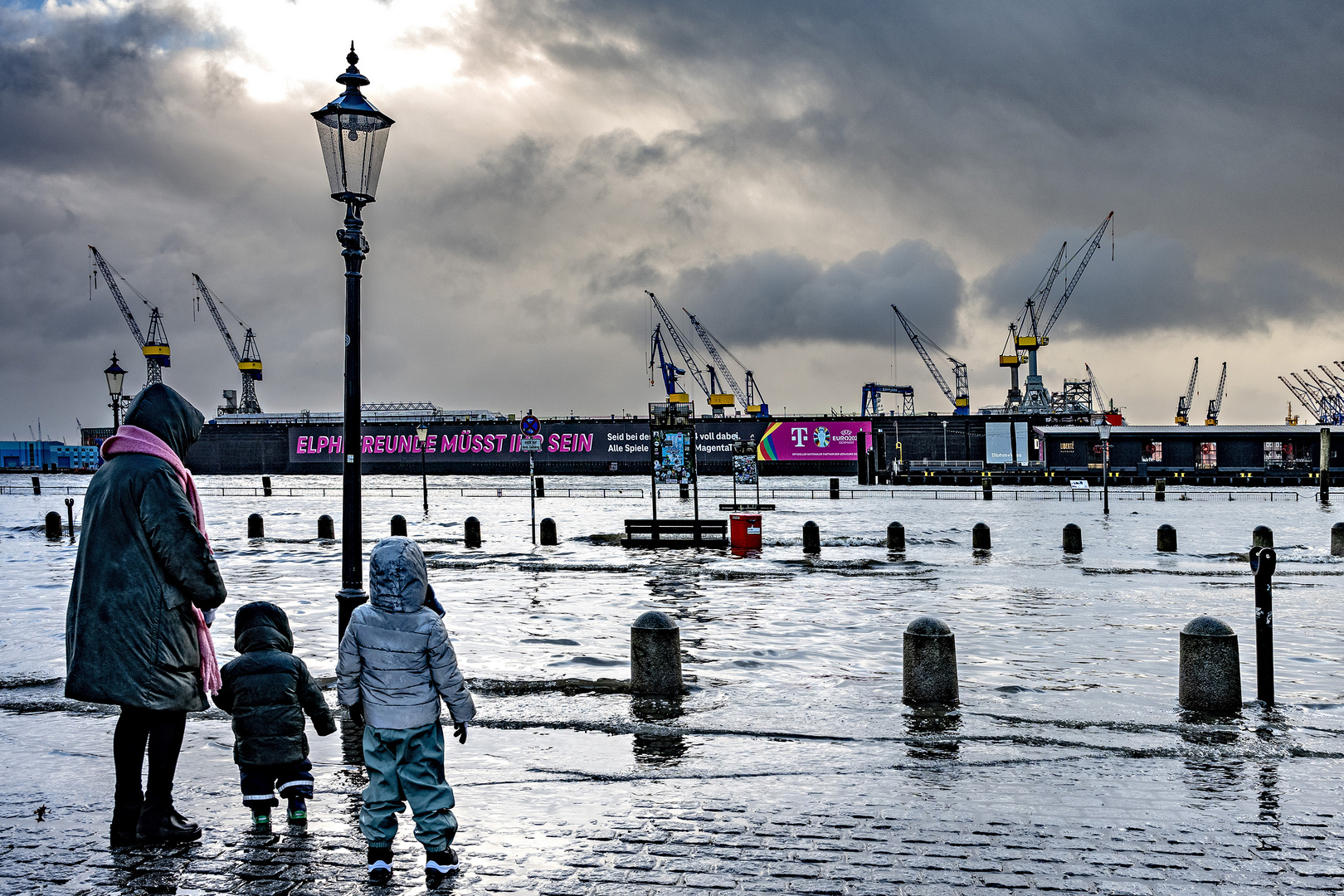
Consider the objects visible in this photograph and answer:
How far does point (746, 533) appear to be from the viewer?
2003cm

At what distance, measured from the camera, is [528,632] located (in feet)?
35.0

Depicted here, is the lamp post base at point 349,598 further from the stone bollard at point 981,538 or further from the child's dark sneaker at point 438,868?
the stone bollard at point 981,538

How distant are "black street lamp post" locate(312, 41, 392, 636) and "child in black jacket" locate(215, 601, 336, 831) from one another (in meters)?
1.84

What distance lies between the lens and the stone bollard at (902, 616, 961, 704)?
24.0 ft

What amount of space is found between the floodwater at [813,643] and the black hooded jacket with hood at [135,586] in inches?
65.8

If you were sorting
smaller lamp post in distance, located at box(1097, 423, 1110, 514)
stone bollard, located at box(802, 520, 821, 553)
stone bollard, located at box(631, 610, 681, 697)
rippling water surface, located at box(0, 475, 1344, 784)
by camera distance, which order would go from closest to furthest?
rippling water surface, located at box(0, 475, 1344, 784), stone bollard, located at box(631, 610, 681, 697), stone bollard, located at box(802, 520, 821, 553), smaller lamp post in distance, located at box(1097, 423, 1110, 514)

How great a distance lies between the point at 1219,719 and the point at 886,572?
9353 mm

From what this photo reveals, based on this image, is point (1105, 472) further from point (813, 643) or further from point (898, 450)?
point (898, 450)

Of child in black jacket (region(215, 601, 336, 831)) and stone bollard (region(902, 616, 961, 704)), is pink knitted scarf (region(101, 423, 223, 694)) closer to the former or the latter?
child in black jacket (region(215, 601, 336, 831))

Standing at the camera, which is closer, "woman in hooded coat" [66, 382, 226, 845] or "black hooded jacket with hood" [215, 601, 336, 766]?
"woman in hooded coat" [66, 382, 226, 845]

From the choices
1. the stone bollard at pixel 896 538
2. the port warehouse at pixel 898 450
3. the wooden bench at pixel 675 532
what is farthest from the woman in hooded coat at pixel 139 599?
the port warehouse at pixel 898 450

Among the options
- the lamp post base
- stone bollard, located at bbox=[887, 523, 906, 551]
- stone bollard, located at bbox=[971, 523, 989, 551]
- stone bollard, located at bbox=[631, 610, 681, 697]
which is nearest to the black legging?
the lamp post base

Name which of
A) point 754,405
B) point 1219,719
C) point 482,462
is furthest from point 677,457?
point 754,405

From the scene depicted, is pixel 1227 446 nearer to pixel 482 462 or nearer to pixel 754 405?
pixel 482 462
